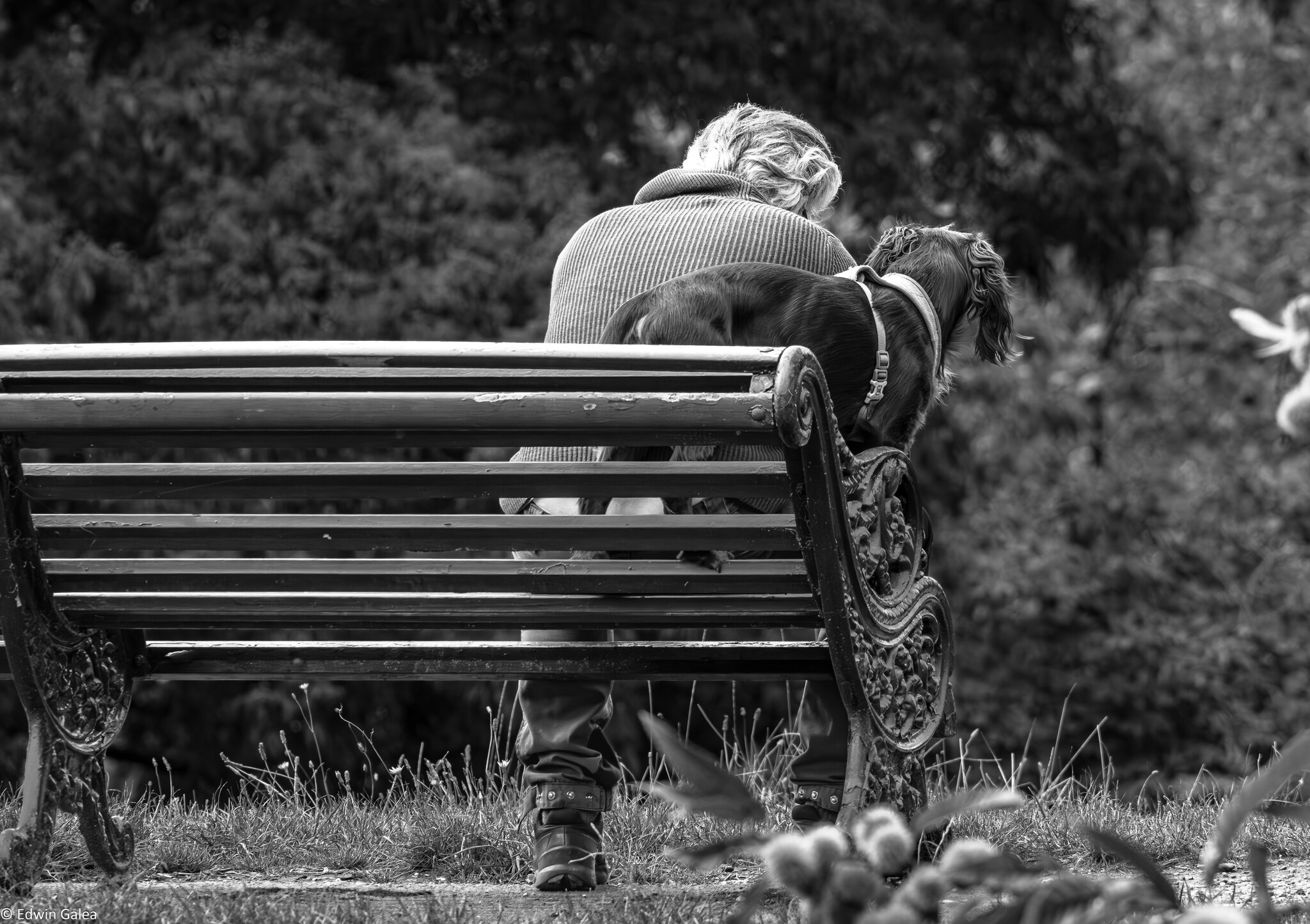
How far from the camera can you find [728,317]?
255 cm

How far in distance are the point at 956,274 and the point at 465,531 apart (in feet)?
3.83

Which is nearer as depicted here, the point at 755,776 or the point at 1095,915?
the point at 1095,915

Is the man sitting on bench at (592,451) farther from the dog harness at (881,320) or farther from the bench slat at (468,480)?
the bench slat at (468,480)

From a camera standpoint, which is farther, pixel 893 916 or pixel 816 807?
pixel 816 807

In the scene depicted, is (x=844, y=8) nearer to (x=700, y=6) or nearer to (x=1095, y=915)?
(x=700, y=6)

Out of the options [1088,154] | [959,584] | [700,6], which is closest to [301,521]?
[700,6]

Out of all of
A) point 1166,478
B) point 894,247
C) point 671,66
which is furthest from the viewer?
point 1166,478

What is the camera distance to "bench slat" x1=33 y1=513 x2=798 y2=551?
7.57 ft

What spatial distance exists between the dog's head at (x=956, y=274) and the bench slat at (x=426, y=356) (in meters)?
1.00

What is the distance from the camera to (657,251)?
297 cm

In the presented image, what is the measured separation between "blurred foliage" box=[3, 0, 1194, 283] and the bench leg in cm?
538

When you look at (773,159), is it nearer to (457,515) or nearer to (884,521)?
(884,521)

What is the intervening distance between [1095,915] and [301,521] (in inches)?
52.7

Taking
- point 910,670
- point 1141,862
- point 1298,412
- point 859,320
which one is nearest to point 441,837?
point 910,670
